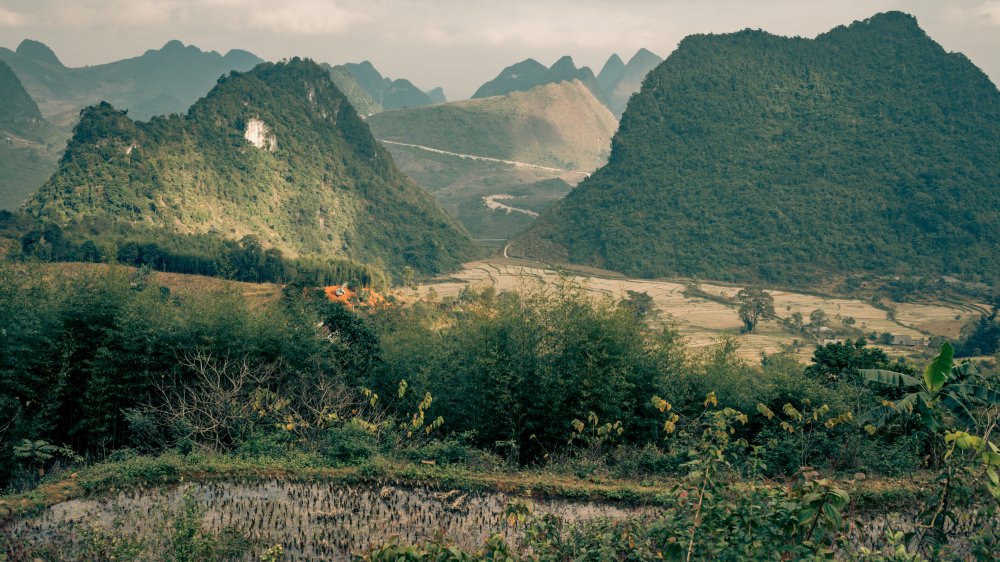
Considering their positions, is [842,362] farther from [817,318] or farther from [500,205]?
[500,205]

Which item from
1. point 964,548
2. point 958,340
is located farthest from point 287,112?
point 964,548

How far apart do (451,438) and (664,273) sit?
55790mm

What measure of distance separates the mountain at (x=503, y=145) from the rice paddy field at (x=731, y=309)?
161 ft

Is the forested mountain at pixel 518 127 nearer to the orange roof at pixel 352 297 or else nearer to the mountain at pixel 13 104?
the mountain at pixel 13 104

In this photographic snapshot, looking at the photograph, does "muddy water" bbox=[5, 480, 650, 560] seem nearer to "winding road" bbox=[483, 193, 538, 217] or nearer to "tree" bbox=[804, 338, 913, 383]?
"tree" bbox=[804, 338, 913, 383]

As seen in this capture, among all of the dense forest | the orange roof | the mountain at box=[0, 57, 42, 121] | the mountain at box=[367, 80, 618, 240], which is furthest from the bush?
the mountain at box=[0, 57, 42, 121]

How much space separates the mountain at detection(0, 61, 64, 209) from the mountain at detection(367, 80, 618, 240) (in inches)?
2404

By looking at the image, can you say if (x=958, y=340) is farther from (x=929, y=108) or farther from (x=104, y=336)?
(x=929, y=108)

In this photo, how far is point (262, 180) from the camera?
6675 cm

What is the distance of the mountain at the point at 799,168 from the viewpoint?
216 ft

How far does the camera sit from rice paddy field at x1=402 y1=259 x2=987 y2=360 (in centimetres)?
4147

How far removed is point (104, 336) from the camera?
49.1 feet

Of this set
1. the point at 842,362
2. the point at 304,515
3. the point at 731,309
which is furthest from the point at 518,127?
the point at 304,515

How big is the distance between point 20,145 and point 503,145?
92.6 m
